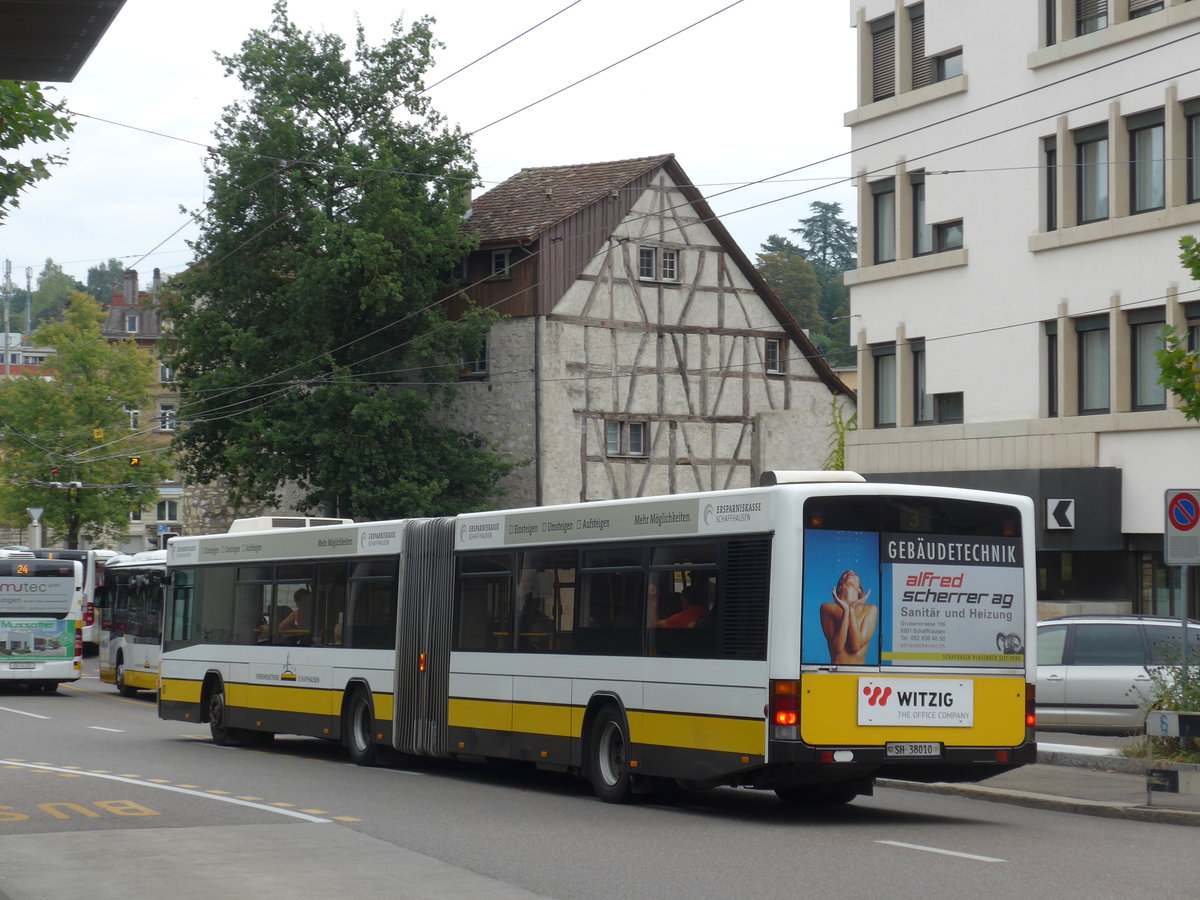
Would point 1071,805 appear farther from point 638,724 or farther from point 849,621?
point 638,724

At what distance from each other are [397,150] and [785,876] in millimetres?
39188

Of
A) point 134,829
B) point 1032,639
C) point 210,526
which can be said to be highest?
point 210,526

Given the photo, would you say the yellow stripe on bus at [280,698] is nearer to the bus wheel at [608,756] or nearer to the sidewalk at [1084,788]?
the bus wheel at [608,756]

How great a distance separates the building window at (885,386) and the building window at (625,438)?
50.0ft

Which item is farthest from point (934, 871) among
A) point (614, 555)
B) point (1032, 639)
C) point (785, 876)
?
point (614, 555)

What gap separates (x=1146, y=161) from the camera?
92.6 feet

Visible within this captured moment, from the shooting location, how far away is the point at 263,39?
48469mm

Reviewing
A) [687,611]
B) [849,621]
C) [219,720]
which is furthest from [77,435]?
[849,621]

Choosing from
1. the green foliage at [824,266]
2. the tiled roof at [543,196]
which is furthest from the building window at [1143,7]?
the green foliage at [824,266]

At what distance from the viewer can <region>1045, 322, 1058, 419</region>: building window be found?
3012 cm

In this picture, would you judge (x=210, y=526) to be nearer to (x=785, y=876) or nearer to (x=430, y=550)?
(x=430, y=550)

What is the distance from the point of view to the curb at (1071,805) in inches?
565

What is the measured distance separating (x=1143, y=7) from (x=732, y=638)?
1779cm

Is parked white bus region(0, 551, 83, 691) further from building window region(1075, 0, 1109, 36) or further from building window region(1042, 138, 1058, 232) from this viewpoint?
building window region(1075, 0, 1109, 36)
